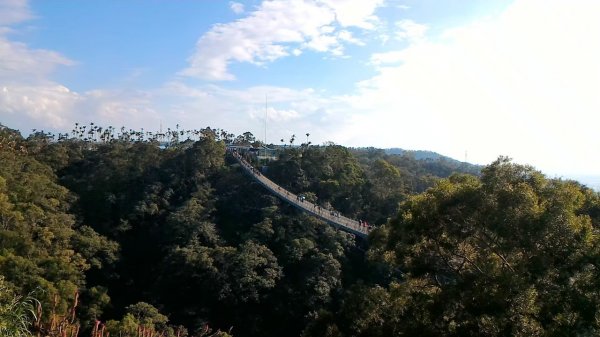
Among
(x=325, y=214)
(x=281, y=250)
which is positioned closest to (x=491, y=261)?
(x=281, y=250)

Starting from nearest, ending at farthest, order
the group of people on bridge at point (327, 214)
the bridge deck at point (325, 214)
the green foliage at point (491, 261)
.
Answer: the green foliage at point (491, 261) < the bridge deck at point (325, 214) < the group of people on bridge at point (327, 214)

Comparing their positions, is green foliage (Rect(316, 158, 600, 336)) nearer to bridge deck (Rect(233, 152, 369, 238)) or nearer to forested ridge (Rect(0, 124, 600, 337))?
forested ridge (Rect(0, 124, 600, 337))

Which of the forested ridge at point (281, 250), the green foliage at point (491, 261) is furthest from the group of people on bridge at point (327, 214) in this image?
the green foliage at point (491, 261)

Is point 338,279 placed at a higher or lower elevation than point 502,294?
lower

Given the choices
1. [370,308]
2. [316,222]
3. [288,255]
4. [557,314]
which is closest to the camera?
[557,314]

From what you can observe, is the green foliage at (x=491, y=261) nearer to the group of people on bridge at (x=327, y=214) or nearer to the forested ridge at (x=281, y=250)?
the forested ridge at (x=281, y=250)

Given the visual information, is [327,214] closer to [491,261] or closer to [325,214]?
[325,214]

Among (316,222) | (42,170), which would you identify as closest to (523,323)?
(316,222)

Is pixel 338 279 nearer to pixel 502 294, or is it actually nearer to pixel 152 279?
pixel 152 279
